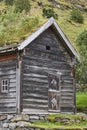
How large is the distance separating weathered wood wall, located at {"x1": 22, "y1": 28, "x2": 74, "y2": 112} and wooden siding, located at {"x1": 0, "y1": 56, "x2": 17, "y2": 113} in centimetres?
71

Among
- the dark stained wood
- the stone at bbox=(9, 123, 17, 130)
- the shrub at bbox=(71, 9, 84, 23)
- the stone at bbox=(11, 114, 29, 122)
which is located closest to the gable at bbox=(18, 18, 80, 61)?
the dark stained wood

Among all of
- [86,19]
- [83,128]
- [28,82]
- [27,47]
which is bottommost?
[83,128]

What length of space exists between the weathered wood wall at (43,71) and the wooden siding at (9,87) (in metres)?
0.71

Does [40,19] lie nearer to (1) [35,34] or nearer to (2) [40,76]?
(1) [35,34]

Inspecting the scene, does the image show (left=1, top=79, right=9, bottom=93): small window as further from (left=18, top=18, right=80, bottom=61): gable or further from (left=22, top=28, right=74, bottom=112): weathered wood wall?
(left=18, top=18, right=80, bottom=61): gable

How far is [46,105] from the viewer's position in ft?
99.2

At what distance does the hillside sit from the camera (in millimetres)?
30766

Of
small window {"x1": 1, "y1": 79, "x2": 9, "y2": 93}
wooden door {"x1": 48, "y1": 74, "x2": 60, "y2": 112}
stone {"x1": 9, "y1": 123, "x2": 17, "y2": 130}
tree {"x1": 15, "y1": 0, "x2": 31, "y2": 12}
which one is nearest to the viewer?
stone {"x1": 9, "y1": 123, "x2": 17, "y2": 130}

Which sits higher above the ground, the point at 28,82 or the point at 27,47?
the point at 27,47

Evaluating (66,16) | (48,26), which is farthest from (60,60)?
(66,16)

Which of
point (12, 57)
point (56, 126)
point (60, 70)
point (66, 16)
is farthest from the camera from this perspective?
point (66, 16)

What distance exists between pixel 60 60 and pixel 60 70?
754mm

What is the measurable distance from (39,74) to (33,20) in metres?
4.26

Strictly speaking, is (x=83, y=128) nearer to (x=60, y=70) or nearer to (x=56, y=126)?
(x=56, y=126)
